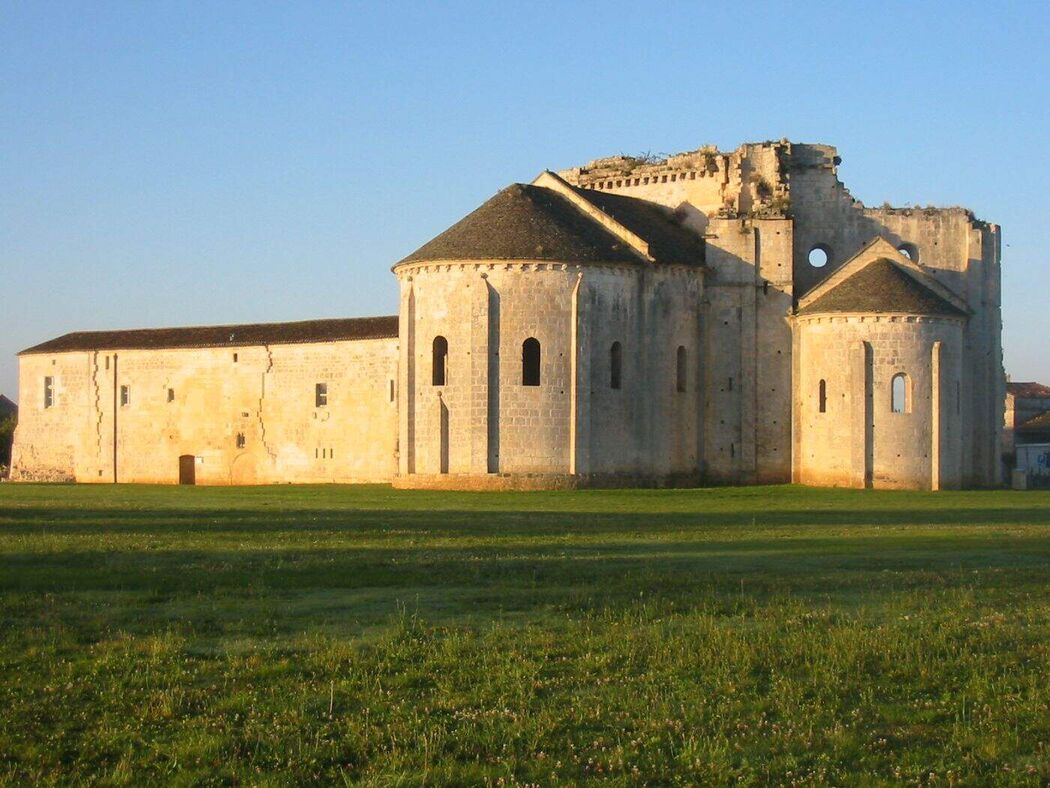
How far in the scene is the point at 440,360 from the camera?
45.8 m

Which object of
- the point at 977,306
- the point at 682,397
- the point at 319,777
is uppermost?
the point at 977,306

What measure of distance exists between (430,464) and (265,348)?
44.0 ft

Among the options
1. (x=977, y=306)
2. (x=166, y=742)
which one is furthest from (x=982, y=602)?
(x=977, y=306)

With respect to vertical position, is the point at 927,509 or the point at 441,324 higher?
the point at 441,324

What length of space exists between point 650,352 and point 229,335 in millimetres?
18779

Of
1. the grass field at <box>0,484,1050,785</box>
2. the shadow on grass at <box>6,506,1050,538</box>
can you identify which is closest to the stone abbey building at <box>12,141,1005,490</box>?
the shadow on grass at <box>6,506,1050,538</box>

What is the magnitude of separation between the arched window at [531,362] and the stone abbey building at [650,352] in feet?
0.22

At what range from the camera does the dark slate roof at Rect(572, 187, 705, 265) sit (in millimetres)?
47188

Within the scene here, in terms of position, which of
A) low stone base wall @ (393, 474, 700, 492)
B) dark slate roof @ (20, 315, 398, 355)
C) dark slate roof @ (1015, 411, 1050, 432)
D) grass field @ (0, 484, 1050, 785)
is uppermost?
dark slate roof @ (20, 315, 398, 355)

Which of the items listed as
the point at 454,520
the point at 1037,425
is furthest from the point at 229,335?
the point at 1037,425

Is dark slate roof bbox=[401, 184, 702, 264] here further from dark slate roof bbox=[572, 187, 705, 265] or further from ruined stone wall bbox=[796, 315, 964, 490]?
ruined stone wall bbox=[796, 315, 964, 490]

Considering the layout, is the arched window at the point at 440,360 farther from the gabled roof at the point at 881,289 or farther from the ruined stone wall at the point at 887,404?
the ruined stone wall at the point at 887,404

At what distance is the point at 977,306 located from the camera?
51.1 m

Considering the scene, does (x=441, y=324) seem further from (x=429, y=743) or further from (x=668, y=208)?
(x=429, y=743)
